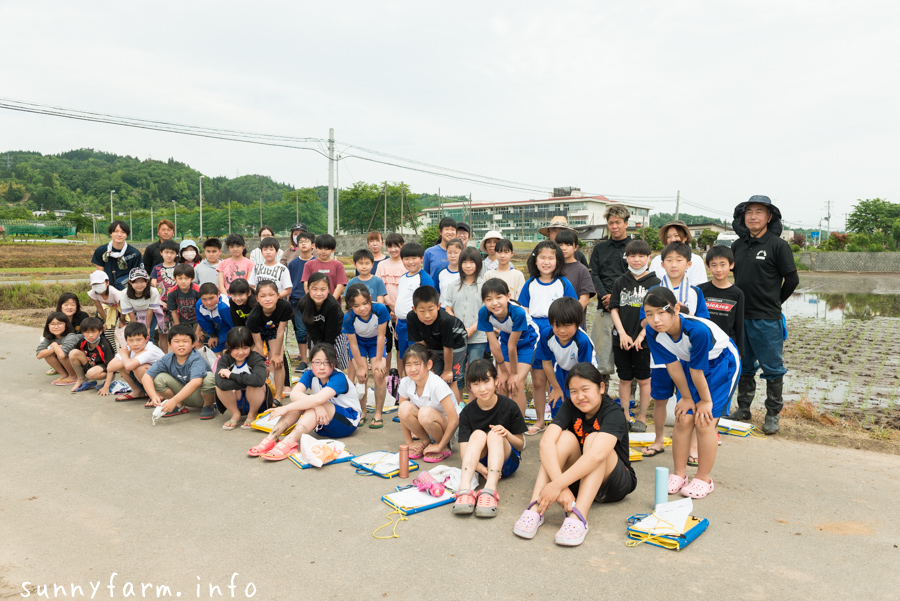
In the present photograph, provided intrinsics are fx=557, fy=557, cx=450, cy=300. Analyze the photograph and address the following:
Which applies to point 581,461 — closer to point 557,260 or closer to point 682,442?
point 682,442

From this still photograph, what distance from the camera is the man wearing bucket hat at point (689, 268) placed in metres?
4.98

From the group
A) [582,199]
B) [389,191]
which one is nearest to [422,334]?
[389,191]

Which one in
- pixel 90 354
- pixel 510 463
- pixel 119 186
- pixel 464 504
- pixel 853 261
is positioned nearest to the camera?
pixel 464 504

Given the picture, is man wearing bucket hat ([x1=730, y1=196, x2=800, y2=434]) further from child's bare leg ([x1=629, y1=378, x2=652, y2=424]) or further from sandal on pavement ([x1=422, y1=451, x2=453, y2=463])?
sandal on pavement ([x1=422, y1=451, x2=453, y2=463])

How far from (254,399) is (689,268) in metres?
4.23

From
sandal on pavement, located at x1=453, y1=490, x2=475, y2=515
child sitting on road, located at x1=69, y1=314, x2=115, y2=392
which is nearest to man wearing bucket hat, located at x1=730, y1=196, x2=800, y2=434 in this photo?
sandal on pavement, located at x1=453, y1=490, x2=475, y2=515

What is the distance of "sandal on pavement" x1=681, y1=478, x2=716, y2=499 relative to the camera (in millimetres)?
3730

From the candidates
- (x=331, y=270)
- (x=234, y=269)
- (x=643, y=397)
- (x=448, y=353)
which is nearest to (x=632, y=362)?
(x=643, y=397)

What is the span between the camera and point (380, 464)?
4.31 m

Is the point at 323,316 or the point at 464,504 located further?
the point at 323,316

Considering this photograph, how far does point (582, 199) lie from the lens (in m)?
76.5

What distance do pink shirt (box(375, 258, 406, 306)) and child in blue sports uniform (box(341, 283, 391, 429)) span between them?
2.81ft

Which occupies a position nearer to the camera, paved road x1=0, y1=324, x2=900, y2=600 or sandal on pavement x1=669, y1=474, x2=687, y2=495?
paved road x1=0, y1=324, x2=900, y2=600

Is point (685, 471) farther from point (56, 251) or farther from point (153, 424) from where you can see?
point (56, 251)
